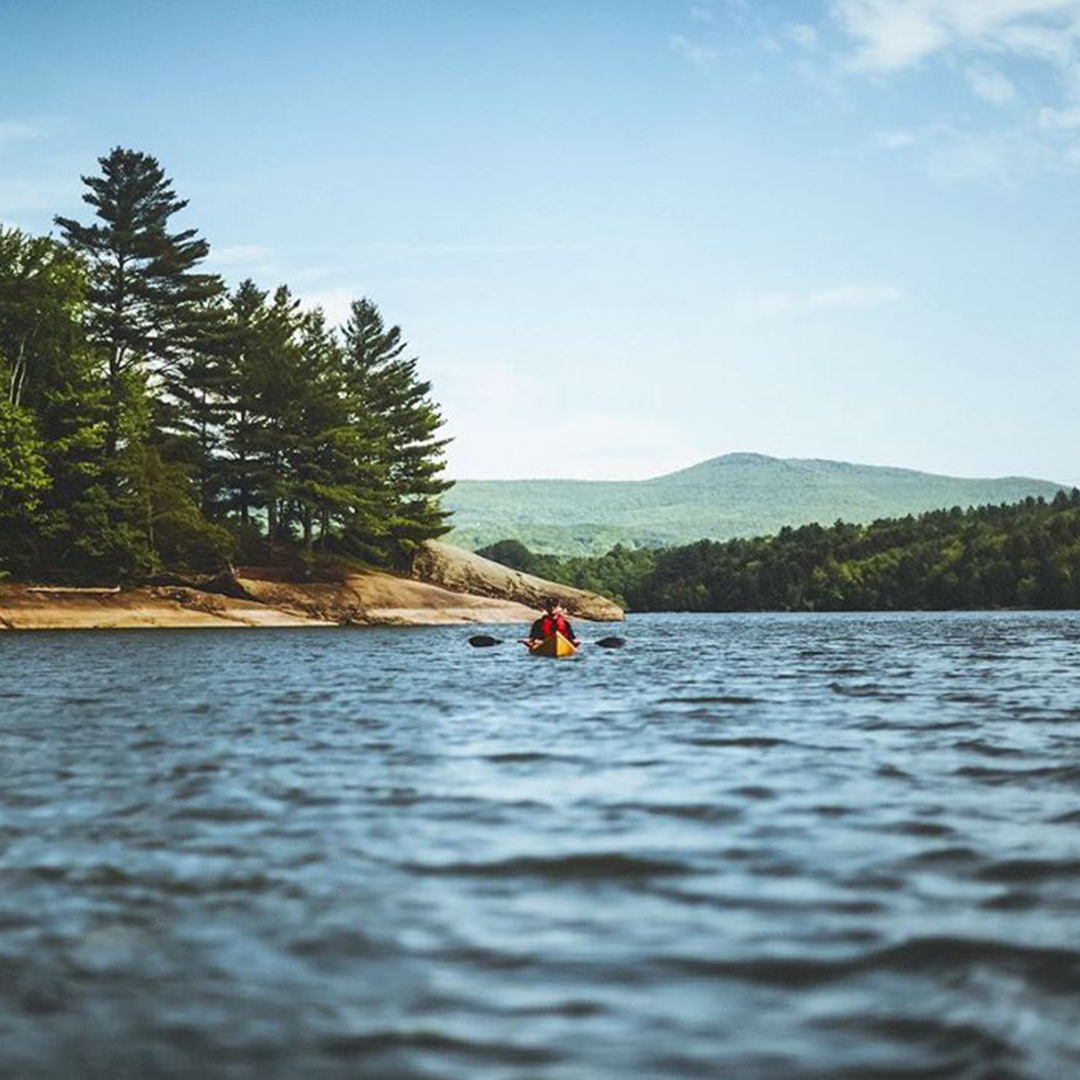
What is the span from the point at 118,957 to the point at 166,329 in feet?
202

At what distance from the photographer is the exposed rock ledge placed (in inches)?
1946

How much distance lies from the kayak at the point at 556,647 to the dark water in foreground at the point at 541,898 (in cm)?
1756

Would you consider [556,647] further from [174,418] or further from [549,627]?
[174,418]

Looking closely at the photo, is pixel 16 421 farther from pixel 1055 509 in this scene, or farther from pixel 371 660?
pixel 1055 509

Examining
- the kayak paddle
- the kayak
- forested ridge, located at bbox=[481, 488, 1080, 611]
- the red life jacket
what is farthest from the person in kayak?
forested ridge, located at bbox=[481, 488, 1080, 611]

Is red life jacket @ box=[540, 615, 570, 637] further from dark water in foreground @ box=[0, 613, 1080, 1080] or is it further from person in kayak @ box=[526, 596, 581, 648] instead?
dark water in foreground @ box=[0, 613, 1080, 1080]

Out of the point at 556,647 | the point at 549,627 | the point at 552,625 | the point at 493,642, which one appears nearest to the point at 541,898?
the point at 556,647

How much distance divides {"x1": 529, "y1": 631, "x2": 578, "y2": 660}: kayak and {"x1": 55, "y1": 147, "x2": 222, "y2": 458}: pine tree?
3512 centimetres

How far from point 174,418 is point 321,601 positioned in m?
13.6

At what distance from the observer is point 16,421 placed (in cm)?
4759

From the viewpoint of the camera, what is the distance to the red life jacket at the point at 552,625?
116 ft

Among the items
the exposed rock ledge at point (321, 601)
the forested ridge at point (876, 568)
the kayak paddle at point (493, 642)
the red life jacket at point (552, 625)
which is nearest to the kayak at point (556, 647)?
the red life jacket at point (552, 625)

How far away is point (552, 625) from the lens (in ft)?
116

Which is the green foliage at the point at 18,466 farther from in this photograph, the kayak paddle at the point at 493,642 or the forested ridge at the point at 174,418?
the kayak paddle at the point at 493,642
